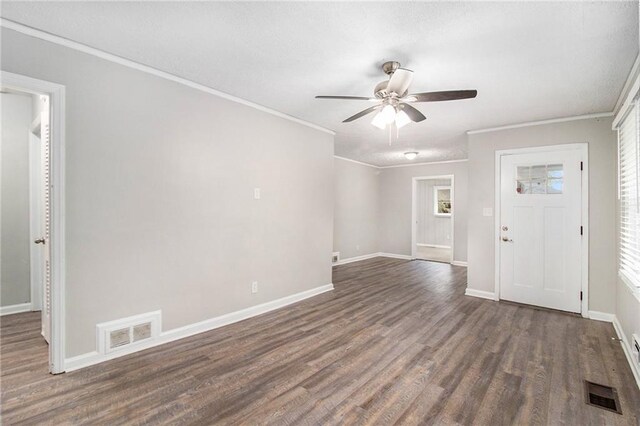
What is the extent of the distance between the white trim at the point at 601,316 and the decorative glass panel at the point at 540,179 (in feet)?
5.15

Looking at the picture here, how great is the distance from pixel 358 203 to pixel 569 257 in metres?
4.41

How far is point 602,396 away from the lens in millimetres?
2064

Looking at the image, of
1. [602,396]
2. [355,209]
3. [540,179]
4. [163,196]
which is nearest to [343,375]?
[602,396]

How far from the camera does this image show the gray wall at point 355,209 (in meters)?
6.87

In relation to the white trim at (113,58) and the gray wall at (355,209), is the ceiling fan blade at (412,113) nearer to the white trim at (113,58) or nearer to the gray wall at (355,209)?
the white trim at (113,58)

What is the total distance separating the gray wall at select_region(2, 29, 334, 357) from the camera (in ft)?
7.52

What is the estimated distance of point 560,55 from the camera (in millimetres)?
2281

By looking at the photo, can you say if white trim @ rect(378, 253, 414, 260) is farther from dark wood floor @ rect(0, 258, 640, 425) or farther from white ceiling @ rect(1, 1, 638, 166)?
white ceiling @ rect(1, 1, 638, 166)

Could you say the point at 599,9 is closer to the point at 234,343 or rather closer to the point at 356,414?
the point at 356,414

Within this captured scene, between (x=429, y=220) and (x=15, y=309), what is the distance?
9943mm

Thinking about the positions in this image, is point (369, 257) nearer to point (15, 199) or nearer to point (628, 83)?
point (628, 83)

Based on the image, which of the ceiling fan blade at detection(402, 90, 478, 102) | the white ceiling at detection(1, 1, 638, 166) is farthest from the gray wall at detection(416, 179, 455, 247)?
the ceiling fan blade at detection(402, 90, 478, 102)

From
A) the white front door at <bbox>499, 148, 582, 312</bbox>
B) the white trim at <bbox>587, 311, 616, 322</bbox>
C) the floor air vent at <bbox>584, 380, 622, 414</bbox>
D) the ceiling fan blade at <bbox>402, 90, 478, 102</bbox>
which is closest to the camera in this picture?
the floor air vent at <bbox>584, 380, 622, 414</bbox>

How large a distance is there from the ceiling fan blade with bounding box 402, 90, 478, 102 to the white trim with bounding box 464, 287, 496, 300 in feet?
10.7
